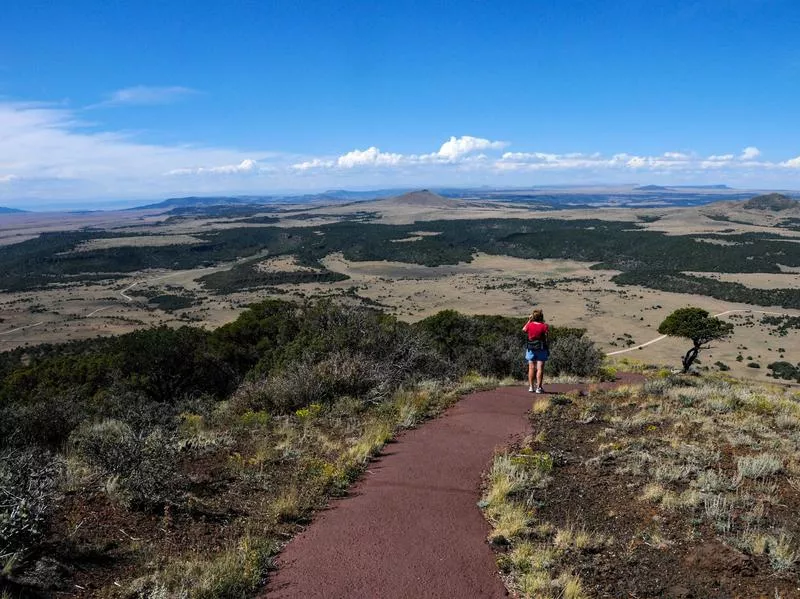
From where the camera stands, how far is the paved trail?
437cm

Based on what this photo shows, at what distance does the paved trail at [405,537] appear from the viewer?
4.37m

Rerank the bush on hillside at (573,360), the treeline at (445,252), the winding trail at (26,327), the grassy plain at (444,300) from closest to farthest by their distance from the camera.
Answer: the bush on hillside at (573,360) → the grassy plain at (444,300) → the winding trail at (26,327) → the treeline at (445,252)

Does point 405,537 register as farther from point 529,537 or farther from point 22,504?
point 22,504

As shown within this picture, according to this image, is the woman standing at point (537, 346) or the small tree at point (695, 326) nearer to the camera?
the woman standing at point (537, 346)

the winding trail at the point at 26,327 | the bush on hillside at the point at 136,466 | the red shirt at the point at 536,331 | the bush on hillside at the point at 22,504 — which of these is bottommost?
the winding trail at the point at 26,327

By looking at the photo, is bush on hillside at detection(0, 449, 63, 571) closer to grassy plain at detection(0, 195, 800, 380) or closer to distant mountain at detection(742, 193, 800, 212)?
grassy plain at detection(0, 195, 800, 380)

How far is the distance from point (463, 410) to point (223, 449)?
4.25m

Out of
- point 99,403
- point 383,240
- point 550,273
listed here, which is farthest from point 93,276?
point 99,403

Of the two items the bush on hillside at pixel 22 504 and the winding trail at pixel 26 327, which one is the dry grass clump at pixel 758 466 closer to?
the bush on hillside at pixel 22 504

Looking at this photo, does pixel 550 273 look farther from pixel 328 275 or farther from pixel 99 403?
pixel 99 403

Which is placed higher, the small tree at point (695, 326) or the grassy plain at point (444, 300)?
the small tree at point (695, 326)

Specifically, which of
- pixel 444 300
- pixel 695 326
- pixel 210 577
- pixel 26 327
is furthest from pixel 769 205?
pixel 210 577

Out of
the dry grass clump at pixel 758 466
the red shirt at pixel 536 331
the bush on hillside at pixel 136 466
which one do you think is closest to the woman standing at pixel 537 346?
the red shirt at pixel 536 331

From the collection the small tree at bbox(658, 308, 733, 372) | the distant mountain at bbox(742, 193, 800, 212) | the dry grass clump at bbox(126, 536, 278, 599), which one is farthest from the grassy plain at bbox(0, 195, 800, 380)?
the distant mountain at bbox(742, 193, 800, 212)
